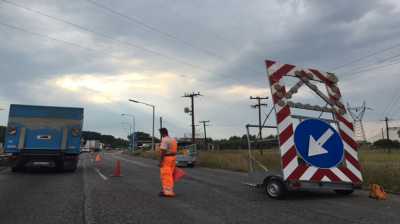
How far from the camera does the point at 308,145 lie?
9.52 metres

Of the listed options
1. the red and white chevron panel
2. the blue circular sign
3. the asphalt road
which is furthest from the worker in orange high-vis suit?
the blue circular sign

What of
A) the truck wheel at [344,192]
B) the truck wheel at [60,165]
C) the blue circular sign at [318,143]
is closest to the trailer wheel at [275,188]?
the blue circular sign at [318,143]

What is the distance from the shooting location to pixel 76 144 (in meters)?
17.9

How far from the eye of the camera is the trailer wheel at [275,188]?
361 inches

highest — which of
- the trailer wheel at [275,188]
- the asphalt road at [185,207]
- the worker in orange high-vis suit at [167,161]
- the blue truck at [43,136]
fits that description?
the blue truck at [43,136]

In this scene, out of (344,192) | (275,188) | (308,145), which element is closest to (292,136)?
(308,145)

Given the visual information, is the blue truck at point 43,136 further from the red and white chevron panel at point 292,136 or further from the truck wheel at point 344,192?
the truck wheel at point 344,192

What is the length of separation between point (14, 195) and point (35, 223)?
3683mm

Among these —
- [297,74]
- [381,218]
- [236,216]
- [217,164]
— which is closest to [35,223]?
[236,216]

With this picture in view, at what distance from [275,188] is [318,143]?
1.42 m

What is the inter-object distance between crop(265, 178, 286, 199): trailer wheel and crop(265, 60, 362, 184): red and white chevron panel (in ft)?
0.86

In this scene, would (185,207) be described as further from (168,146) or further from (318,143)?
(318,143)

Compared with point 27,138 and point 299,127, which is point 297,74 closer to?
point 299,127

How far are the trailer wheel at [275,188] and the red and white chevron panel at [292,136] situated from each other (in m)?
0.26
